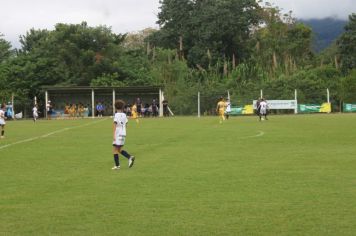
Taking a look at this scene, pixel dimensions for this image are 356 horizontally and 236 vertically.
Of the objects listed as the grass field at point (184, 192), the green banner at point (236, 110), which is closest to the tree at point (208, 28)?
the green banner at point (236, 110)

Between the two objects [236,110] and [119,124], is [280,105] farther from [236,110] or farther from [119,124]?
[119,124]

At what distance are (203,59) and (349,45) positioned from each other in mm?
18138

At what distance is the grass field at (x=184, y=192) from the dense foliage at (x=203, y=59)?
42.2 metres

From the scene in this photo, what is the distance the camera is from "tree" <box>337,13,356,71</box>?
75375 millimetres

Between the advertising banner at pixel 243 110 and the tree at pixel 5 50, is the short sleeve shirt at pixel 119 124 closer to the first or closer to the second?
the advertising banner at pixel 243 110

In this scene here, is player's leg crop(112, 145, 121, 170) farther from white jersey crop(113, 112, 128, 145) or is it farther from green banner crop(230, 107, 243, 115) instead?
green banner crop(230, 107, 243, 115)

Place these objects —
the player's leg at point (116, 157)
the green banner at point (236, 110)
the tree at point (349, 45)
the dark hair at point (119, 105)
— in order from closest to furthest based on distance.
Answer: the player's leg at point (116, 157)
the dark hair at point (119, 105)
the green banner at point (236, 110)
the tree at point (349, 45)

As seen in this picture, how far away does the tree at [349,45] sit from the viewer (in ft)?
247

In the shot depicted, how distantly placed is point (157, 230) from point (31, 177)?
20.7 ft

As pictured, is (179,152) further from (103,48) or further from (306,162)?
(103,48)

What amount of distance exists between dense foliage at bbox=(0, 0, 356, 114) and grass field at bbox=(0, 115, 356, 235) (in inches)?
1661

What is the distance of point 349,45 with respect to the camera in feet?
252

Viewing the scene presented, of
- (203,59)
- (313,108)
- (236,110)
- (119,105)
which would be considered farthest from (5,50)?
(119,105)

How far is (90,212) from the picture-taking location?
9062 millimetres
